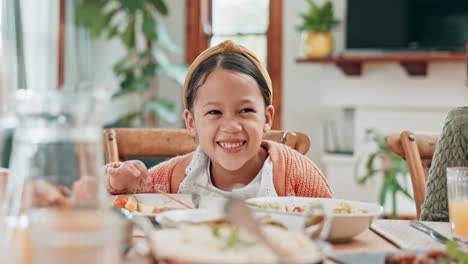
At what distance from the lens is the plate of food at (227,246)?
572 mm

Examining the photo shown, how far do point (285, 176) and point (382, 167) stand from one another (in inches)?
112

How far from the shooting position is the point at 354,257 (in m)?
0.78

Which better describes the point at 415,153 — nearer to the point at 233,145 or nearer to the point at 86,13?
the point at 233,145

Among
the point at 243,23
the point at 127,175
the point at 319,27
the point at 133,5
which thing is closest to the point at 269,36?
the point at 243,23

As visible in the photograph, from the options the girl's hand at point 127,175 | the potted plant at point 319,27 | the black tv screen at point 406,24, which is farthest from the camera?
the potted plant at point 319,27

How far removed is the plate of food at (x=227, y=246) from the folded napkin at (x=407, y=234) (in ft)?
1.05

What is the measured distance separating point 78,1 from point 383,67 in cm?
224

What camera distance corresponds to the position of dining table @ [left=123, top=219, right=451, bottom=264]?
30.5 inches

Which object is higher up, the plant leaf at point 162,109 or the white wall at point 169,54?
the white wall at point 169,54

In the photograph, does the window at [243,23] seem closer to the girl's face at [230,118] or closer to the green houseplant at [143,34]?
the green houseplant at [143,34]

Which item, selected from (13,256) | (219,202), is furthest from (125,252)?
(219,202)

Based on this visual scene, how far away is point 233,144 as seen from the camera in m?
1.40

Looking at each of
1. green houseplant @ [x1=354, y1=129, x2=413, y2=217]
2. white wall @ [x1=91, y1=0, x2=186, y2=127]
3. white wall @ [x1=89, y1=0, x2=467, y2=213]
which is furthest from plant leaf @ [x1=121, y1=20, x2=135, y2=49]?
green houseplant @ [x1=354, y1=129, x2=413, y2=217]

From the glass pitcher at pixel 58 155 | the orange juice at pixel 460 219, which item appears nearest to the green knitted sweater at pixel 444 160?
the orange juice at pixel 460 219
